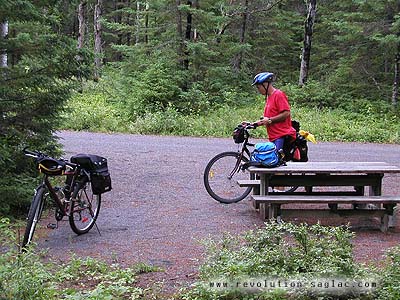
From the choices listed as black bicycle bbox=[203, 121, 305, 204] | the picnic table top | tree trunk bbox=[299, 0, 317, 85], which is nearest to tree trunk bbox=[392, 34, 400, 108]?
tree trunk bbox=[299, 0, 317, 85]

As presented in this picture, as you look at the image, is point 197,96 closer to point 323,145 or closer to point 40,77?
point 323,145

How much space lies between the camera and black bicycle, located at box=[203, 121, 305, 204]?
8664 mm

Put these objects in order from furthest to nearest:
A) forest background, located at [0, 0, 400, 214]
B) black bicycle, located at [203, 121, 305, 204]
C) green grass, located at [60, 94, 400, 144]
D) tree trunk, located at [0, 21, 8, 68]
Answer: forest background, located at [0, 0, 400, 214] → green grass, located at [60, 94, 400, 144] → black bicycle, located at [203, 121, 305, 204] → tree trunk, located at [0, 21, 8, 68]

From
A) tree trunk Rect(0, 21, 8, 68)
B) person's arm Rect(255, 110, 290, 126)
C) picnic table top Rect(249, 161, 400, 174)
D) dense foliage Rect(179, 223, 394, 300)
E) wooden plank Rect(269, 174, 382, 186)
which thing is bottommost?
dense foliage Rect(179, 223, 394, 300)

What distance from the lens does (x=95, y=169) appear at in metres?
7.11

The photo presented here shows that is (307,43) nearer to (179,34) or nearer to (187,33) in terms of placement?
(187,33)

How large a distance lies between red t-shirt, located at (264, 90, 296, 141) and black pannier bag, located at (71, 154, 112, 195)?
9.25 ft

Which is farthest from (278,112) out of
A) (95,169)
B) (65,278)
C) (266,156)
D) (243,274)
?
(65,278)

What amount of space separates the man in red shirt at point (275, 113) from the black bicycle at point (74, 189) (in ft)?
9.01

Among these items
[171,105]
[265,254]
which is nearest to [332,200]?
[265,254]

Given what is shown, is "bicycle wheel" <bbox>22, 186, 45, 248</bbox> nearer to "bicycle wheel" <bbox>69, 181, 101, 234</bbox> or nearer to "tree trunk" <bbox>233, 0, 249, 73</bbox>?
"bicycle wheel" <bbox>69, 181, 101, 234</bbox>

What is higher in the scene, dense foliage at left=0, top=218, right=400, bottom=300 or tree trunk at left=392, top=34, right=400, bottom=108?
tree trunk at left=392, top=34, right=400, bottom=108

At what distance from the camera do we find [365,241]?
6988 mm

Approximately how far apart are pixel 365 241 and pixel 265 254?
2.48 metres
